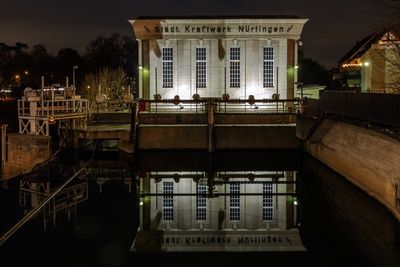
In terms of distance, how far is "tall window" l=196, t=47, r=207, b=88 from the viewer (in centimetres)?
3956

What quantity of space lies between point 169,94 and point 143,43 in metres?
3.88

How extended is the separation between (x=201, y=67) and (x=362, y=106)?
19.5m

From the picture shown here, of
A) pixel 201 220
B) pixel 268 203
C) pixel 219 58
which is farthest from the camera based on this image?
pixel 219 58

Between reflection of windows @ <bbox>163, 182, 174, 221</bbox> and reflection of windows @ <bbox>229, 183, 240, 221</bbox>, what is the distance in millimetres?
1780

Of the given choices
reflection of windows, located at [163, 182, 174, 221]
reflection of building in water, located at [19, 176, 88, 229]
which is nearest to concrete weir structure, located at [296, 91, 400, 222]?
reflection of windows, located at [163, 182, 174, 221]

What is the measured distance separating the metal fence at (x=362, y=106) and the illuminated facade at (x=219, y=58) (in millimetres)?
9816

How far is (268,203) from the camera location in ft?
62.4

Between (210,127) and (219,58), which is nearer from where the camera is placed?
(210,127)

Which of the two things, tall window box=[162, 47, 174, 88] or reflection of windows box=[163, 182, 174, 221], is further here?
tall window box=[162, 47, 174, 88]

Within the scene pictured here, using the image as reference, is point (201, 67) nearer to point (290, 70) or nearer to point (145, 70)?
point (145, 70)

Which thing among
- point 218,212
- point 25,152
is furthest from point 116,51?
point 218,212

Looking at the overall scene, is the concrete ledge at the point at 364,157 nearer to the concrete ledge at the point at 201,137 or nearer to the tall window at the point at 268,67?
the concrete ledge at the point at 201,137

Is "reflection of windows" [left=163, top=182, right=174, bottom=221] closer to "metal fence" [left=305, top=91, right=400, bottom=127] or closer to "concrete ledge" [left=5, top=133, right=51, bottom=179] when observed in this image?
"concrete ledge" [left=5, top=133, right=51, bottom=179]

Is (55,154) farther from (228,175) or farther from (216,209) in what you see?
(216,209)
